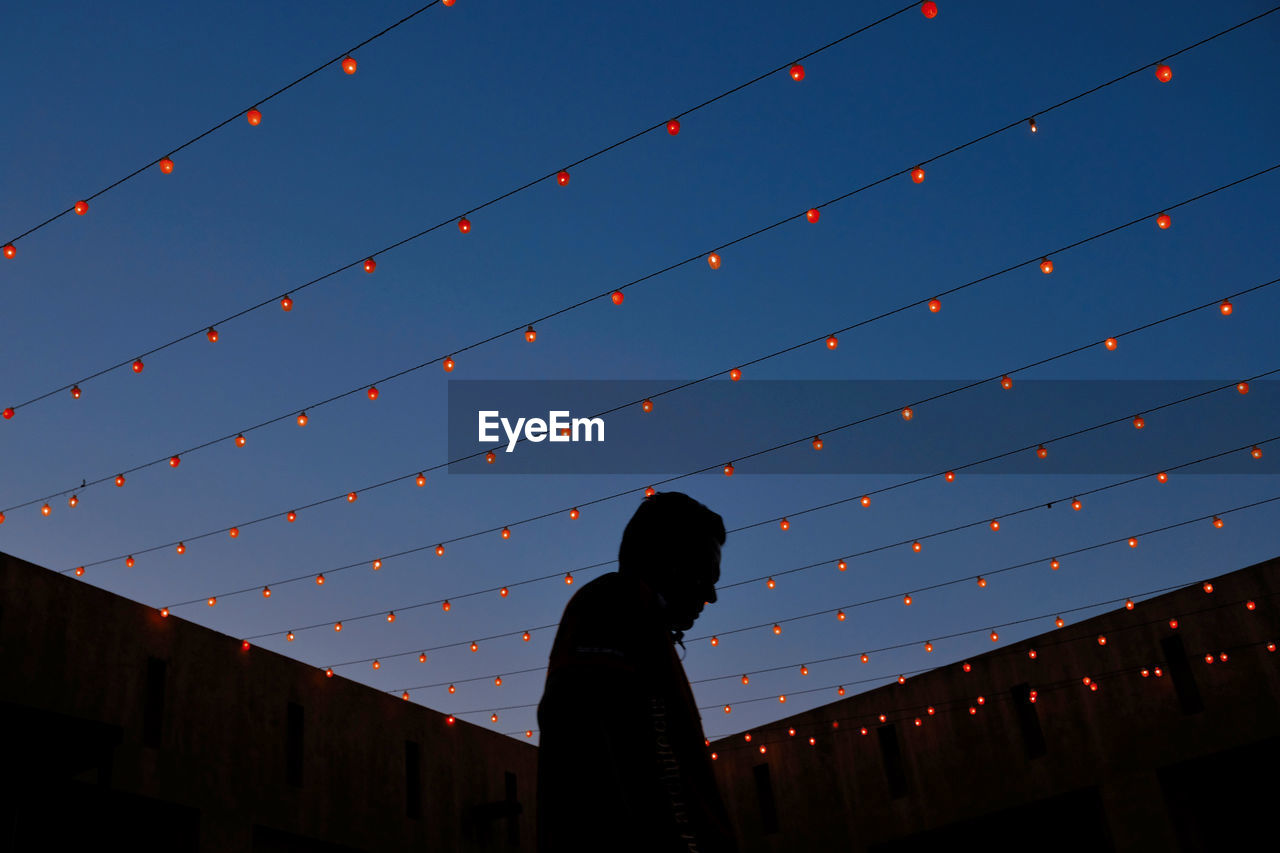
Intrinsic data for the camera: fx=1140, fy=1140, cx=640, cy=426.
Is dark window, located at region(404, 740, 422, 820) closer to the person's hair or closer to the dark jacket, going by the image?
the person's hair

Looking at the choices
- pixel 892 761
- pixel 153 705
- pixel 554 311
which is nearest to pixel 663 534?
pixel 554 311

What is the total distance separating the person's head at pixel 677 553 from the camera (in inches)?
70.7

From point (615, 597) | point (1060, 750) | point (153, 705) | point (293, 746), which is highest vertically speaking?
point (153, 705)

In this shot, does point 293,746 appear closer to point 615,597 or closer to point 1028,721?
point 1028,721

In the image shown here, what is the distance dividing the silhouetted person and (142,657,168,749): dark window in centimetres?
878

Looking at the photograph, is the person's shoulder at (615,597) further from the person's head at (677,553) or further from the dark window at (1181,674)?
the dark window at (1181,674)

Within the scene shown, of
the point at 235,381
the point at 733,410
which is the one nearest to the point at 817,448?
the point at 733,410

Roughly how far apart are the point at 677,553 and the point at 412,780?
11083 mm

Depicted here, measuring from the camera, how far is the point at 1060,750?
11.5m

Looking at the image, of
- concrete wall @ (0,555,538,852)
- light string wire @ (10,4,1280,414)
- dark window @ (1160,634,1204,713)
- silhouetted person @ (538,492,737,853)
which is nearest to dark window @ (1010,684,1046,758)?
dark window @ (1160,634,1204,713)

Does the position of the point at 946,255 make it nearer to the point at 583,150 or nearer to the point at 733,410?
the point at 733,410

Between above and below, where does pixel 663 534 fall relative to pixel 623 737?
above

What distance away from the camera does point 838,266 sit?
8.84 meters

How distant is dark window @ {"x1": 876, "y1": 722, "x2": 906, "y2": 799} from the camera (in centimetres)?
1259
